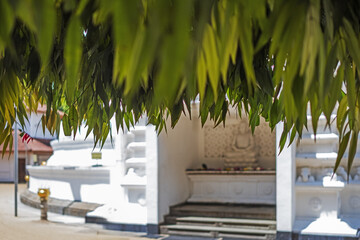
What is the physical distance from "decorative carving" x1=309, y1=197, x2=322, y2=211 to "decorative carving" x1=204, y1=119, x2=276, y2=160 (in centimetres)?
271

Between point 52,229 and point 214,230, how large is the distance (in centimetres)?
304

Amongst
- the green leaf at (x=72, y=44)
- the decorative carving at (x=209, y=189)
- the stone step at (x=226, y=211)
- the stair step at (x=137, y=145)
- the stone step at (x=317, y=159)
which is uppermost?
the green leaf at (x=72, y=44)

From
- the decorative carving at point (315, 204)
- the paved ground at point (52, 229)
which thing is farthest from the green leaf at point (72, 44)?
the paved ground at point (52, 229)

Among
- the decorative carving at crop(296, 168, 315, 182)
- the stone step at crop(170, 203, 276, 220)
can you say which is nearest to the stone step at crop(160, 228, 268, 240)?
the stone step at crop(170, 203, 276, 220)

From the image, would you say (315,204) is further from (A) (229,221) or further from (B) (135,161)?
(B) (135,161)

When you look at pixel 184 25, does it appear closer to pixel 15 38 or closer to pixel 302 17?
pixel 302 17

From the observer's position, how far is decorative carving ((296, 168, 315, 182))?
288 inches

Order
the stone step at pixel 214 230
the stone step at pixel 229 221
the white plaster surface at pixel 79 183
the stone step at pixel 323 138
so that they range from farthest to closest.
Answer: the white plaster surface at pixel 79 183, the stone step at pixel 229 221, the stone step at pixel 214 230, the stone step at pixel 323 138

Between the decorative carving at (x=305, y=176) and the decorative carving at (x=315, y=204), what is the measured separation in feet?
1.00

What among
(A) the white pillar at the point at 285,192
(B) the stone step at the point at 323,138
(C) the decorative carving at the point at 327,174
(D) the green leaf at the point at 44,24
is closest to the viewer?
(D) the green leaf at the point at 44,24

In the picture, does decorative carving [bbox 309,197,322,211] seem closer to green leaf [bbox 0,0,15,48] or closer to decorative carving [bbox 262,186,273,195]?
decorative carving [bbox 262,186,273,195]

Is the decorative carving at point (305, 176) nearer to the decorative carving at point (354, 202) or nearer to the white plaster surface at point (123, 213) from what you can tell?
the decorative carving at point (354, 202)

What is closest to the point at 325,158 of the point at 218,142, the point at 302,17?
the point at 218,142

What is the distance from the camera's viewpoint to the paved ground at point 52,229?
782cm
